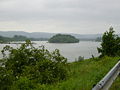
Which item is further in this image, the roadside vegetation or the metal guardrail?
the roadside vegetation

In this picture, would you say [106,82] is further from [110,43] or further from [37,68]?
[110,43]

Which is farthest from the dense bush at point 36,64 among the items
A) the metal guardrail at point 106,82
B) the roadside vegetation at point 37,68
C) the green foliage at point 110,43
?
the green foliage at point 110,43

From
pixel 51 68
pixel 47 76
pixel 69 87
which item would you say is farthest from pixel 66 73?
pixel 69 87

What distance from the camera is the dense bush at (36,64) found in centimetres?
1055

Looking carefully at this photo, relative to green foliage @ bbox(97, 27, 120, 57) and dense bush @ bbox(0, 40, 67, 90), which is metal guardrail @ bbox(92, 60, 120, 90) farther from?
green foliage @ bbox(97, 27, 120, 57)

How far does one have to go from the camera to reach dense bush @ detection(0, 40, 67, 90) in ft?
34.6

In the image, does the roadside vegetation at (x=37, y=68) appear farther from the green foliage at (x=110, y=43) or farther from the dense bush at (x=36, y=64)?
the green foliage at (x=110, y=43)

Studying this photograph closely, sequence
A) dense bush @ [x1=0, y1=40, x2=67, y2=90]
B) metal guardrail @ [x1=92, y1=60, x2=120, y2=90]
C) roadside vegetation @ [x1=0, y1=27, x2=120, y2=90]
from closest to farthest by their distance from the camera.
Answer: metal guardrail @ [x1=92, y1=60, x2=120, y2=90]
roadside vegetation @ [x1=0, y1=27, x2=120, y2=90]
dense bush @ [x1=0, y1=40, x2=67, y2=90]

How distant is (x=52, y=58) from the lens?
1235cm

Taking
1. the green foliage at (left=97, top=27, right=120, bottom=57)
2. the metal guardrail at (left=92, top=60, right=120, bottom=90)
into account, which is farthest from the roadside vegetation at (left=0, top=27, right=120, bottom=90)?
the green foliage at (left=97, top=27, right=120, bottom=57)

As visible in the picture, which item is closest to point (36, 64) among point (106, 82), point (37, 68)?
point (37, 68)

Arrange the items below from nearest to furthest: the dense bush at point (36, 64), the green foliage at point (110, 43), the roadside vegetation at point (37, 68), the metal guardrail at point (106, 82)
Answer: the metal guardrail at point (106, 82) < the roadside vegetation at point (37, 68) < the dense bush at point (36, 64) < the green foliage at point (110, 43)

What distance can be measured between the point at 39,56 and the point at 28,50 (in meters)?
0.66

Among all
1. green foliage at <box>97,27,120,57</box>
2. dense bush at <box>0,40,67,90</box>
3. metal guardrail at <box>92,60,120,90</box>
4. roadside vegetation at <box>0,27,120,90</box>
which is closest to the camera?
metal guardrail at <box>92,60,120,90</box>
